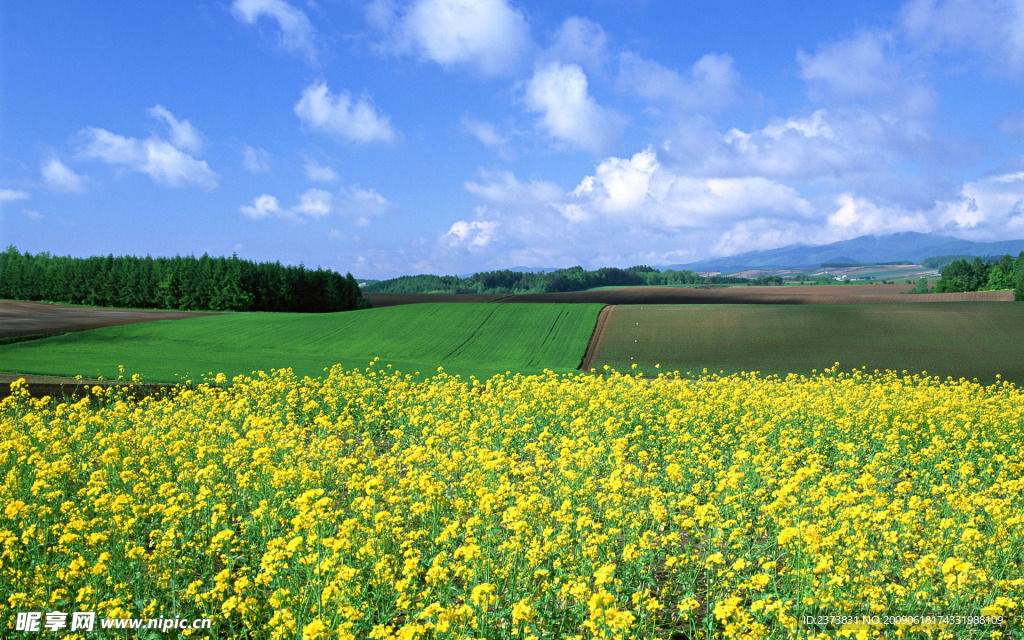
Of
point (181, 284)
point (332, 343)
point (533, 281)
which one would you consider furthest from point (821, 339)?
point (533, 281)

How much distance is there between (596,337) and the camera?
42656 mm

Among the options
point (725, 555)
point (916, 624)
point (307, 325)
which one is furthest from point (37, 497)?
point (307, 325)

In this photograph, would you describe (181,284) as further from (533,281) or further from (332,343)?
(533,281)

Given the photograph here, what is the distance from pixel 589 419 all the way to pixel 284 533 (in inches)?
288

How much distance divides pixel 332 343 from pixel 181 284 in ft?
171

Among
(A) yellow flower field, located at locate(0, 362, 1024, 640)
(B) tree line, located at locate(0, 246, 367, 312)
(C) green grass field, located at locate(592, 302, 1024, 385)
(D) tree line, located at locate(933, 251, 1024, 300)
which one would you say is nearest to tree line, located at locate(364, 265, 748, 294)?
(D) tree line, located at locate(933, 251, 1024, 300)

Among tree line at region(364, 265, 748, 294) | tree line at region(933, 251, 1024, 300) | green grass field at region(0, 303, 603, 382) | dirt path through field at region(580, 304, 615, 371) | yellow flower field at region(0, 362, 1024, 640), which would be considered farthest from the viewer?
tree line at region(364, 265, 748, 294)

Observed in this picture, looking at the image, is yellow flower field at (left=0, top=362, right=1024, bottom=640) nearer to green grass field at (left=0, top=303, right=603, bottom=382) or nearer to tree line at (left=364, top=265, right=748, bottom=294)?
green grass field at (left=0, top=303, right=603, bottom=382)

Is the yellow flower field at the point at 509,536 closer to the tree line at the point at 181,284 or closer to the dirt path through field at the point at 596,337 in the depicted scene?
the dirt path through field at the point at 596,337

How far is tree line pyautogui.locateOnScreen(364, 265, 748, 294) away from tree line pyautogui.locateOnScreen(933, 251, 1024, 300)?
51.1m

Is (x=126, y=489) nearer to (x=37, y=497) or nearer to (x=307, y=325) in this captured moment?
(x=37, y=497)

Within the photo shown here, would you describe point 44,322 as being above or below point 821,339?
above

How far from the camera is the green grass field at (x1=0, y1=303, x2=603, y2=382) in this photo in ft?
97.0

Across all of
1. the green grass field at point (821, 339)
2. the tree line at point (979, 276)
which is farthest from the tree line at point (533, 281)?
the green grass field at point (821, 339)
